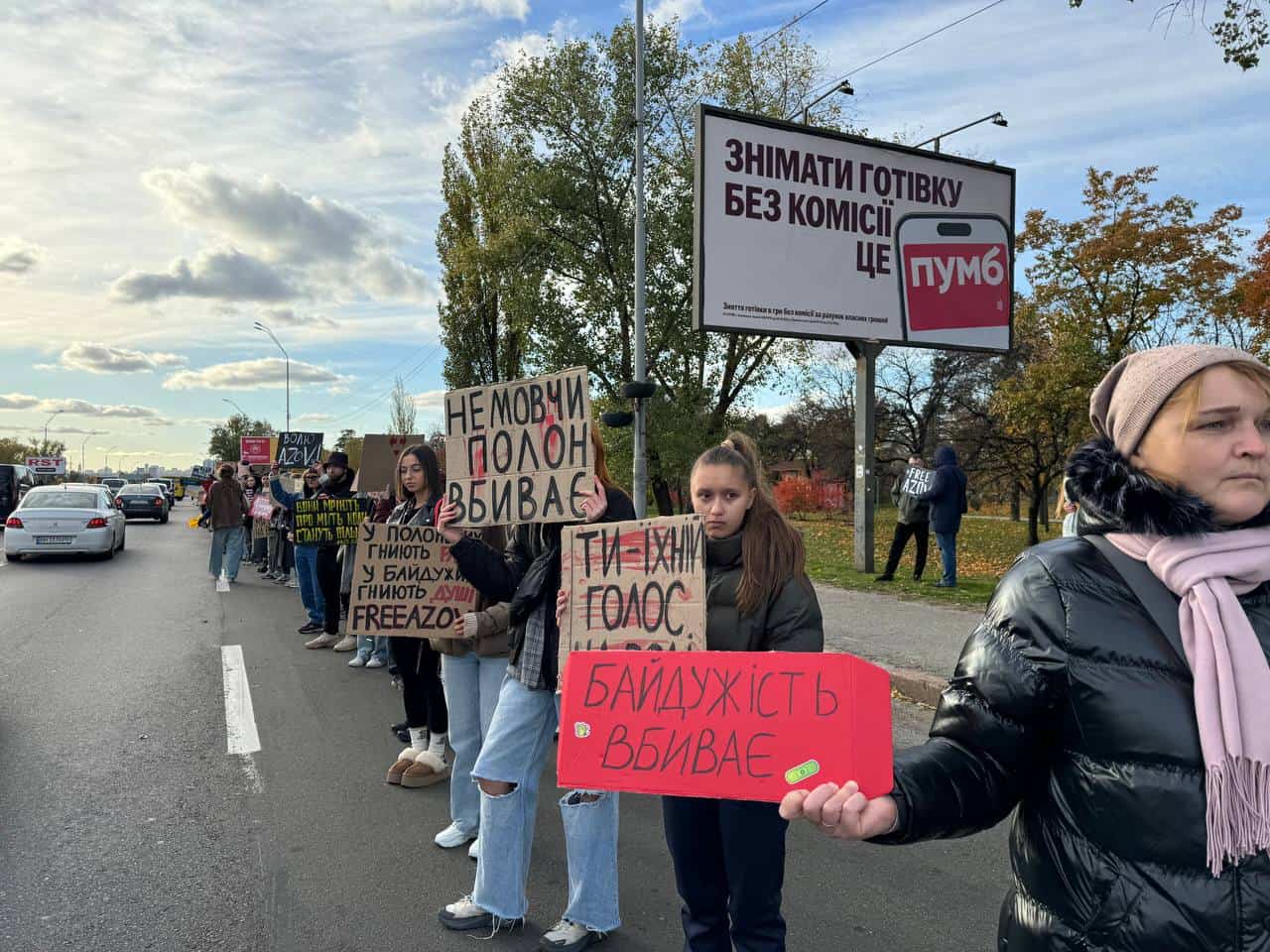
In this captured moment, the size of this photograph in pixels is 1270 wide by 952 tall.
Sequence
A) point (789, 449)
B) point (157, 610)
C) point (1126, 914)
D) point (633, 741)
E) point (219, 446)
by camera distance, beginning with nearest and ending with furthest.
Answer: point (1126, 914) < point (633, 741) < point (157, 610) < point (789, 449) < point (219, 446)

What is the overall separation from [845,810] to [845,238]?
43.1ft

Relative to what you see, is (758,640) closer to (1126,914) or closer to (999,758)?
(999,758)

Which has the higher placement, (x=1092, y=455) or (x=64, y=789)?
(x=1092, y=455)

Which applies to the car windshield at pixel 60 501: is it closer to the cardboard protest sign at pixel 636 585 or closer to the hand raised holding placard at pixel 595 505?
the hand raised holding placard at pixel 595 505

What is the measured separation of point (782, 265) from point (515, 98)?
1632cm

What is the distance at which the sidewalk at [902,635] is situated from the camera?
7.35m

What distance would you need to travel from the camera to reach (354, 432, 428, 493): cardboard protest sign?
365 inches

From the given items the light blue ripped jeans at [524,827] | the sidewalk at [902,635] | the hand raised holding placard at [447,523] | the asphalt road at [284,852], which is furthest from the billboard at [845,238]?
the light blue ripped jeans at [524,827]

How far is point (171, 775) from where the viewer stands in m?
5.42

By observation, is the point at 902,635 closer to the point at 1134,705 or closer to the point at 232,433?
the point at 1134,705

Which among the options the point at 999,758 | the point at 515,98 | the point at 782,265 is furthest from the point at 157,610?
the point at 515,98

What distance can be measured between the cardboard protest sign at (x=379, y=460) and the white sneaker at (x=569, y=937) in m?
6.29

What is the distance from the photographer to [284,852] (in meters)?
4.33

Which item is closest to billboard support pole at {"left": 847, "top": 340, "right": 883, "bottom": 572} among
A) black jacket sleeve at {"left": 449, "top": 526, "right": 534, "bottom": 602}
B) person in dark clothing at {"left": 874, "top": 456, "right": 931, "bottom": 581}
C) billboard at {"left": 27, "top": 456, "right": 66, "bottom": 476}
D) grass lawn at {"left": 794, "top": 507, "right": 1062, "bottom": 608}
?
grass lawn at {"left": 794, "top": 507, "right": 1062, "bottom": 608}
